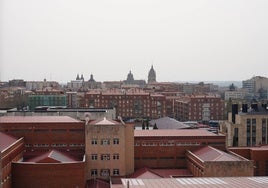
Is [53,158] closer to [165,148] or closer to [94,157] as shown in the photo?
[94,157]

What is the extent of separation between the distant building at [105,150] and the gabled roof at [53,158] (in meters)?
2.78

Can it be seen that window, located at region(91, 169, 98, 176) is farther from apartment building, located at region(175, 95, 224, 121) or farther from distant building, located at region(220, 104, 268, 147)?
apartment building, located at region(175, 95, 224, 121)

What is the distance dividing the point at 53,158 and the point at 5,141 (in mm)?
5102

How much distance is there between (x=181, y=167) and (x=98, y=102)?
73.8 m

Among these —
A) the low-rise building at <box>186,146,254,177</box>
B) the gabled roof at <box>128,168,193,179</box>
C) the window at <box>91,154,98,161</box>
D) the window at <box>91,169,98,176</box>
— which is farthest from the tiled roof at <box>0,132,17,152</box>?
the low-rise building at <box>186,146,254,177</box>

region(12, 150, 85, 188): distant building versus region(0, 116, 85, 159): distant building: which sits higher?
region(0, 116, 85, 159): distant building

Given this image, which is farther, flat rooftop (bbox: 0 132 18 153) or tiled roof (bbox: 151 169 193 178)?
tiled roof (bbox: 151 169 193 178)

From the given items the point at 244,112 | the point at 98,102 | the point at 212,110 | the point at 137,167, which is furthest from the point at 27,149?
the point at 212,110

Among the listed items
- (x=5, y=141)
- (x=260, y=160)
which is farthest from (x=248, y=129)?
(x=5, y=141)

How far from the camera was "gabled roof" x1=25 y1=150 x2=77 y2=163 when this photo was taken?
41250 millimetres

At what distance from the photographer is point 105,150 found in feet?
152

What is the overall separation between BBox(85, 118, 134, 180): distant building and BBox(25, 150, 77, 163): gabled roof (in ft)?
9.13

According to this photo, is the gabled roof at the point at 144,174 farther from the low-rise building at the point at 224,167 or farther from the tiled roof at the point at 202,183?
the tiled roof at the point at 202,183

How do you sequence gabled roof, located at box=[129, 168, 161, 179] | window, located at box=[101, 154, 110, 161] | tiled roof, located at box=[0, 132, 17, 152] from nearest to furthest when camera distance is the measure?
tiled roof, located at box=[0, 132, 17, 152], gabled roof, located at box=[129, 168, 161, 179], window, located at box=[101, 154, 110, 161]
